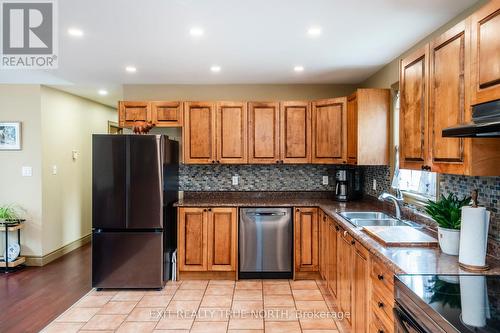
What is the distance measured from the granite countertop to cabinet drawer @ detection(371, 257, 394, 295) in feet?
0.19

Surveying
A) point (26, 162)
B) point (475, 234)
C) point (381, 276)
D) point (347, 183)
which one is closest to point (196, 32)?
point (381, 276)

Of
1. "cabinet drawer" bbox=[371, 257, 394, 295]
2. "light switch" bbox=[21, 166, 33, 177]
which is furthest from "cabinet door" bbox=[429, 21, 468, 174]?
"light switch" bbox=[21, 166, 33, 177]

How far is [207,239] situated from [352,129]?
210 cm

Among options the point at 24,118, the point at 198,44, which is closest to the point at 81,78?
the point at 24,118

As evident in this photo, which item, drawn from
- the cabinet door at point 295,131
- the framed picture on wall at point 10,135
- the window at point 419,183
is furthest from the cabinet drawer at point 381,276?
the framed picture on wall at point 10,135

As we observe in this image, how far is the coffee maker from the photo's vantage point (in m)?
4.11

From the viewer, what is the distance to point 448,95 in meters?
1.78

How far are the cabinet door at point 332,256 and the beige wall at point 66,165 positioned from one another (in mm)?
3786

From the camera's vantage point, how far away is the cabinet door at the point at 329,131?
390 centimetres

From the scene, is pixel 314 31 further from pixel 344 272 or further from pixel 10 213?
pixel 10 213

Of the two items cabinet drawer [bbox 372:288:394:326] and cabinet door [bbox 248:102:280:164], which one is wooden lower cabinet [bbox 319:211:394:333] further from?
cabinet door [bbox 248:102:280:164]

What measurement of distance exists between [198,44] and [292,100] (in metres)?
1.83

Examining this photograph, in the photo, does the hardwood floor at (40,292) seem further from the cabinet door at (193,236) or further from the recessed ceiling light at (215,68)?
the recessed ceiling light at (215,68)

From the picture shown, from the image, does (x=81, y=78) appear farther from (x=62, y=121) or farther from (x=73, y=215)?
(x=73, y=215)
